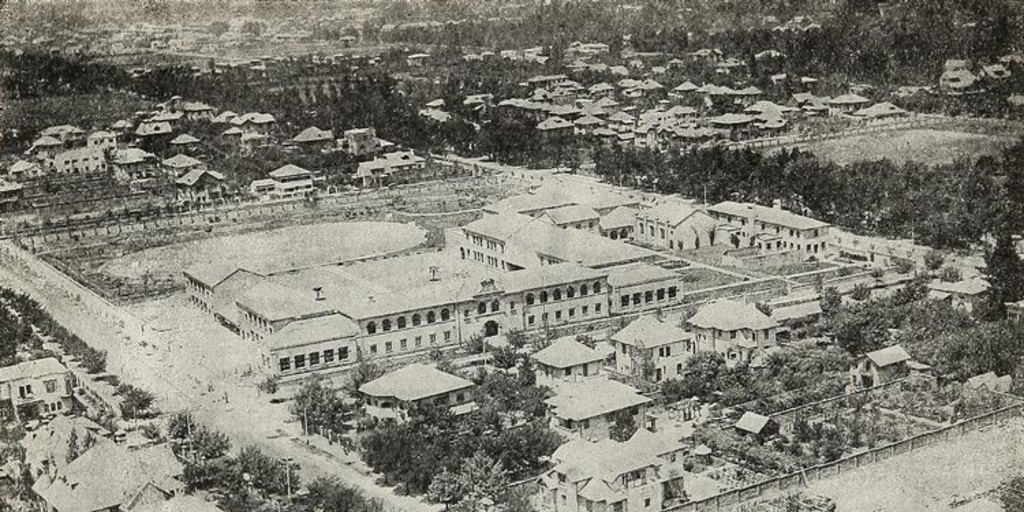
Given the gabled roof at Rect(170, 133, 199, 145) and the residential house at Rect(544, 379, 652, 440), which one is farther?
the gabled roof at Rect(170, 133, 199, 145)

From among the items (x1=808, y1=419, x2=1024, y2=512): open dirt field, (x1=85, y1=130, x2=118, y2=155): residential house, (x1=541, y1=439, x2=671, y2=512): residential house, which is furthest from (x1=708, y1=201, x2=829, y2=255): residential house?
(x1=85, y1=130, x2=118, y2=155): residential house

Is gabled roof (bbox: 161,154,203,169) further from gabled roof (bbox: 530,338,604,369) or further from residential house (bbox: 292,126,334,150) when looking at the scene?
gabled roof (bbox: 530,338,604,369)

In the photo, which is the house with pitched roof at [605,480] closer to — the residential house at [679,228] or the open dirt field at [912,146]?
the residential house at [679,228]

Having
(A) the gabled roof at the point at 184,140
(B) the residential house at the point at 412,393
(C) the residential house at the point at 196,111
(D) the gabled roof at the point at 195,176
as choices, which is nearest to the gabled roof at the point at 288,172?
(D) the gabled roof at the point at 195,176

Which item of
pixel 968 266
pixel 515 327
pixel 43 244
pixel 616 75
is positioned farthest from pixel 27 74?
pixel 968 266

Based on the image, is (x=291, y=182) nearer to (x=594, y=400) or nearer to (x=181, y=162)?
(x=181, y=162)

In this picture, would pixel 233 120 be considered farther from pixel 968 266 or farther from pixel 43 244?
pixel 968 266
